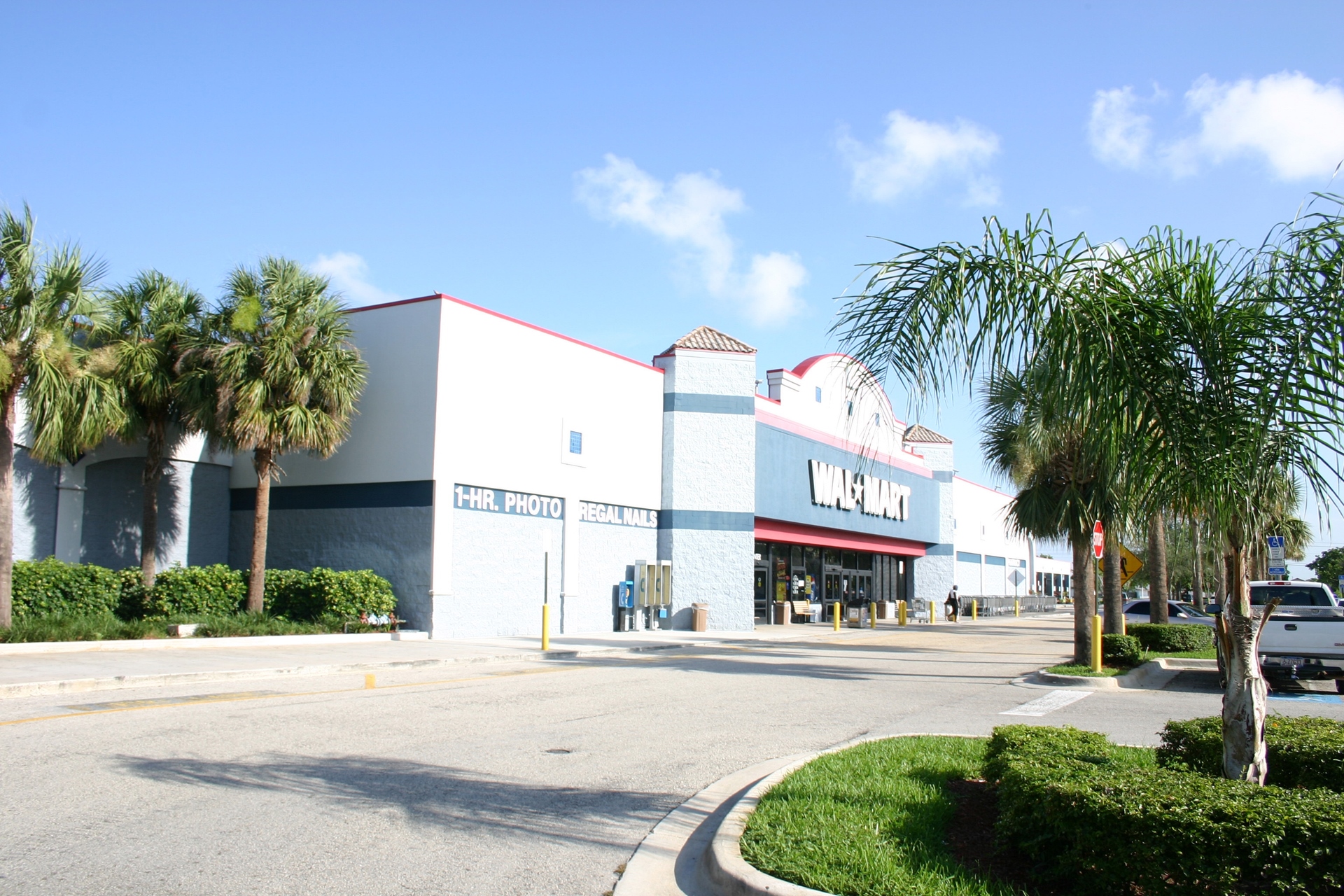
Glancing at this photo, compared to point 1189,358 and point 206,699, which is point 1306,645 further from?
point 206,699

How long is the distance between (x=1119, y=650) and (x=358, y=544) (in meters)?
16.5

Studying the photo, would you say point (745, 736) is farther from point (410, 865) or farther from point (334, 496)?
point (334, 496)

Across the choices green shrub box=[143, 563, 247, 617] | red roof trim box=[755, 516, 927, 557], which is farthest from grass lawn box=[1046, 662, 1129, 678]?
green shrub box=[143, 563, 247, 617]

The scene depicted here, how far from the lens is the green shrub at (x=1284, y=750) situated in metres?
5.85

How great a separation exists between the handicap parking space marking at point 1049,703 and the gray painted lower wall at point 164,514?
61.2 ft

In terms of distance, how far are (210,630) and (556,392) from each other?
10249 mm

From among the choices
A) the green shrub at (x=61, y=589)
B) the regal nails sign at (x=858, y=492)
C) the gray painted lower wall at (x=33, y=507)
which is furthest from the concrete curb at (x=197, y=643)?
the regal nails sign at (x=858, y=492)

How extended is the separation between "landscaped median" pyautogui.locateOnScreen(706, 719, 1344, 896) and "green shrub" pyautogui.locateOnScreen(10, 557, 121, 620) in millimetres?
17448

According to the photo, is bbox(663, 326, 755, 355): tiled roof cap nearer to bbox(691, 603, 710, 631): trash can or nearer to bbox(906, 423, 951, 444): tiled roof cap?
bbox(691, 603, 710, 631): trash can

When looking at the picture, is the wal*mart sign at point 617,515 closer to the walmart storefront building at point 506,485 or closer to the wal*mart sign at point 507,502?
the walmart storefront building at point 506,485

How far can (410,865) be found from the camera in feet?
18.3

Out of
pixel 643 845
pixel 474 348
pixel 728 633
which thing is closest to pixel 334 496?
pixel 474 348

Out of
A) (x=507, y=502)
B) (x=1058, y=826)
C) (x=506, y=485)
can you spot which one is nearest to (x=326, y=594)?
(x=507, y=502)

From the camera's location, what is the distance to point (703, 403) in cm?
3086
